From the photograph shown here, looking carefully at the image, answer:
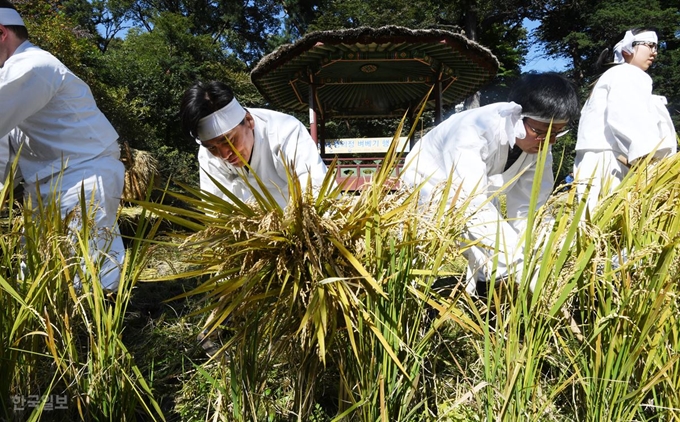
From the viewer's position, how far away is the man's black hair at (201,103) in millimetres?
1657

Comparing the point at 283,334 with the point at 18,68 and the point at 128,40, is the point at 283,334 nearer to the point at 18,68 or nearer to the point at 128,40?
the point at 18,68

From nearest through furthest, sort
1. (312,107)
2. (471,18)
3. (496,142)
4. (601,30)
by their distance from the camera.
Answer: (496,142) → (312,107) → (471,18) → (601,30)

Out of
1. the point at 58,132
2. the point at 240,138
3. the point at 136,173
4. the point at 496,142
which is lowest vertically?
the point at 136,173

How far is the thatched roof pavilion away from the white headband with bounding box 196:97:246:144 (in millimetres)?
3869

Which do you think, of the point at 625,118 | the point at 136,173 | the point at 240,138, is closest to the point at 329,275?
the point at 240,138

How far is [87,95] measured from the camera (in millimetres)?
2049

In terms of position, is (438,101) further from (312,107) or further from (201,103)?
(201,103)

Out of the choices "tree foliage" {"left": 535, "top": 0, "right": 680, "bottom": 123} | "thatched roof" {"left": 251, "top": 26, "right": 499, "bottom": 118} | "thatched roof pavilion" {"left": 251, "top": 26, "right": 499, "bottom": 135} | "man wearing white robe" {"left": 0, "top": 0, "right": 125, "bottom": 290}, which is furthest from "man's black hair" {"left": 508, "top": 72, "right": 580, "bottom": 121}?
"tree foliage" {"left": 535, "top": 0, "right": 680, "bottom": 123}

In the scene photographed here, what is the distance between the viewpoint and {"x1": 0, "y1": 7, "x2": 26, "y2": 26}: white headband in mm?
1897

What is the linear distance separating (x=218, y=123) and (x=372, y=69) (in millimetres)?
5757

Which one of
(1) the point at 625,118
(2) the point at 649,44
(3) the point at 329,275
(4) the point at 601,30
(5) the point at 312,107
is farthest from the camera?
(4) the point at 601,30

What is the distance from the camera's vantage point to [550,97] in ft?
5.47

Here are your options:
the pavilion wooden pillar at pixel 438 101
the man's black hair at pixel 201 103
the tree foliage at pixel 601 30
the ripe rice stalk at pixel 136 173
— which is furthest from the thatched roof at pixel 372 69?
the tree foliage at pixel 601 30

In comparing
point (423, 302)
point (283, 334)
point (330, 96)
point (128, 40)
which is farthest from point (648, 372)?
point (128, 40)
